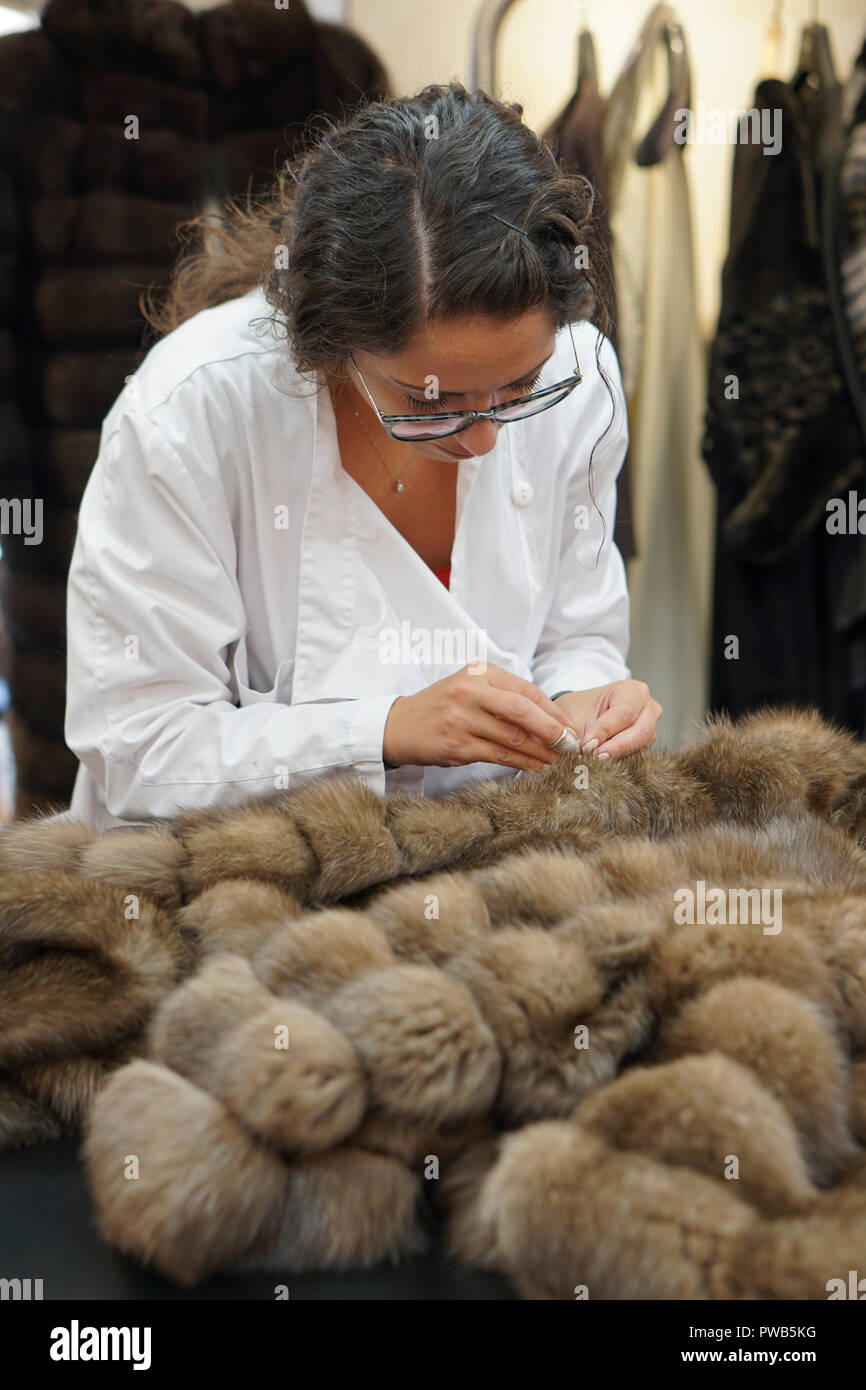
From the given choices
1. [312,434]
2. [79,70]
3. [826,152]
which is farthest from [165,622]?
[826,152]

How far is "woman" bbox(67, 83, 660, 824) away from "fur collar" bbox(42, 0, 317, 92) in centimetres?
78

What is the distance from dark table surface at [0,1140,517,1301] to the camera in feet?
1.93

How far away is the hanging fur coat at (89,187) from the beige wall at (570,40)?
10.4 inches

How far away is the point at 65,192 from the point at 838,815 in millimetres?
1653

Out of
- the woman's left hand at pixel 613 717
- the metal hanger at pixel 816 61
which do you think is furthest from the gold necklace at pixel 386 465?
the metal hanger at pixel 816 61

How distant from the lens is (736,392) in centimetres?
206

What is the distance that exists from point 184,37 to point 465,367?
4.29ft

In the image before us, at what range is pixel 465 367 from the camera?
3.39 feet

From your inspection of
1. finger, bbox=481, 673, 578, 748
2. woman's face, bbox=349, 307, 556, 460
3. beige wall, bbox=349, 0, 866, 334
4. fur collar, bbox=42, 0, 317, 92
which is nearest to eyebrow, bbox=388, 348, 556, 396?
woman's face, bbox=349, 307, 556, 460

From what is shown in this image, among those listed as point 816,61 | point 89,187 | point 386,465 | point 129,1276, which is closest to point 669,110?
point 816,61

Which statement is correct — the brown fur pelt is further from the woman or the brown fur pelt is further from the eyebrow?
the eyebrow

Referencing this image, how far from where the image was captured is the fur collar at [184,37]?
188 centimetres

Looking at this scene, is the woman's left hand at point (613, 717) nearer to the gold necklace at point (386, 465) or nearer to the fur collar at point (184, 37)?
the gold necklace at point (386, 465)

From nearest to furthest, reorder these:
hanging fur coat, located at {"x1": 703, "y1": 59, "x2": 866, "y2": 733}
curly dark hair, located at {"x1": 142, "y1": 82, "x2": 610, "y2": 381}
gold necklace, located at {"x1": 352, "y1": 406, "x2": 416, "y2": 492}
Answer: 1. curly dark hair, located at {"x1": 142, "y1": 82, "x2": 610, "y2": 381}
2. gold necklace, located at {"x1": 352, "y1": 406, "x2": 416, "y2": 492}
3. hanging fur coat, located at {"x1": 703, "y1": 59, "x2": 866, "y2": 733}
